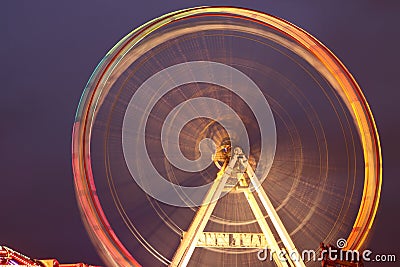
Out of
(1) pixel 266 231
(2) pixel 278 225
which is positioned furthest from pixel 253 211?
(2) pixel 278 225

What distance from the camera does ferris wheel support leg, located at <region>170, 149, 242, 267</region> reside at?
1398 cm

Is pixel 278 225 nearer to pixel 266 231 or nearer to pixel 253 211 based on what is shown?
pixel 266 231

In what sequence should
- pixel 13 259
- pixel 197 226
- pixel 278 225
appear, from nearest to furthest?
pixel 13 259, pixel 197 226, pixel 278 225

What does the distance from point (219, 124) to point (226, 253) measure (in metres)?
2.63

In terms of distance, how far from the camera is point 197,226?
46.6 ft

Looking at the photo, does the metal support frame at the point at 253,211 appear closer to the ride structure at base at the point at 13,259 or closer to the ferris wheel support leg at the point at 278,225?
the ferris wheel support leg at the point at 278,225

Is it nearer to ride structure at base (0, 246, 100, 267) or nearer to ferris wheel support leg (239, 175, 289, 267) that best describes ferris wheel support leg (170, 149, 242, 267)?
ferris wheel support leg (239, 175, 289, 267)

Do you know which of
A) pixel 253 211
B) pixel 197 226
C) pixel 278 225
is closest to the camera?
pixel 197 226

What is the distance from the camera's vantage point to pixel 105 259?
45.1ft

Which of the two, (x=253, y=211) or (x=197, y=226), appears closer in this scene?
(x=197, y=226)

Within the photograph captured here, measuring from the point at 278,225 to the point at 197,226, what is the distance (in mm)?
1629

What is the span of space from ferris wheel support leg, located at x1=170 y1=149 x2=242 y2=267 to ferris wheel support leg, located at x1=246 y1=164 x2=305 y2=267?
66 cm

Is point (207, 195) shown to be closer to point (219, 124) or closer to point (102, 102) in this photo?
point (219, 124)

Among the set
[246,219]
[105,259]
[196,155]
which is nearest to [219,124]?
[196,155]
